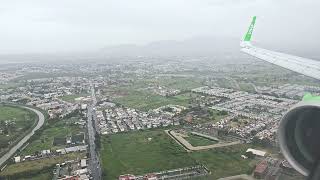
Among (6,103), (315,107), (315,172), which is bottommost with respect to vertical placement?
(6,103)

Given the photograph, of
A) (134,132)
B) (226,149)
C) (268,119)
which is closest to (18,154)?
(134,132)

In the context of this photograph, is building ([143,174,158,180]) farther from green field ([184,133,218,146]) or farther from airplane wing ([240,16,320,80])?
airplane wing ([240,16,320,80])

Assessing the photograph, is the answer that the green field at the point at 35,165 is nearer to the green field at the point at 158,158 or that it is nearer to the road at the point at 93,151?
the road at the point at 93,151

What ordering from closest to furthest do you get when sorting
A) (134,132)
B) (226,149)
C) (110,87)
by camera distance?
(226,149) → (134,132) → (110,87)

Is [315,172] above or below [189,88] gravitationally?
above

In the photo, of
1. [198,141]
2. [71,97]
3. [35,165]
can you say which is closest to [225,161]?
[198,141]

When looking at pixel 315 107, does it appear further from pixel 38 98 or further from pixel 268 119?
pixel 38 98

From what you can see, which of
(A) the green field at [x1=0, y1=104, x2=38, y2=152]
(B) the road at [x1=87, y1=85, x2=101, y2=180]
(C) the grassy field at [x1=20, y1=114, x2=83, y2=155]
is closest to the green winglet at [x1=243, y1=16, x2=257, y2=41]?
(B) the road at [x1=87, y1=85, x2=101, y2=180]
